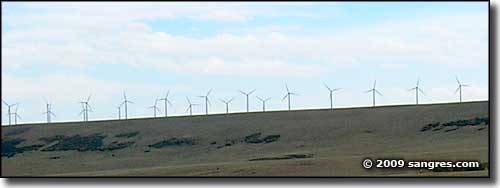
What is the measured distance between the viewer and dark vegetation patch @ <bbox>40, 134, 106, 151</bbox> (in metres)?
26.6

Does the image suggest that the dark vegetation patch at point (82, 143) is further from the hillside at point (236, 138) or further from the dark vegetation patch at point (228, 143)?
the dark vegetation patch at point (228, 143)

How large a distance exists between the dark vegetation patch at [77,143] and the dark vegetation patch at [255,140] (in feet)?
12.6

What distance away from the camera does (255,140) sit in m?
25.0

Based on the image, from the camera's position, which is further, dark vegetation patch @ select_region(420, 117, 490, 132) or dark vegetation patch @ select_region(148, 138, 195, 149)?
dark vegetation patch @ select_region(148, 138, 195, 149)

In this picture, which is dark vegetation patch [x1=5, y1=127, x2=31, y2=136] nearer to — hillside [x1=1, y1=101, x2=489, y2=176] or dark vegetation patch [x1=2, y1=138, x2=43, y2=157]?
hillside [x1=1, y1=101, x2=489, y2=176]

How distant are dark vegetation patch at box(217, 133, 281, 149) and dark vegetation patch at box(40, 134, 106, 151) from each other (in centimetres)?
383

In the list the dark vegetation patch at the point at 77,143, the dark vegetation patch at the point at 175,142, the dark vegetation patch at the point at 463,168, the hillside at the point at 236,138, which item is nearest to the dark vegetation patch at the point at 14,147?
the hillside at the point at 236,138

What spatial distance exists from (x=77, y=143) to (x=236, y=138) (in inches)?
189

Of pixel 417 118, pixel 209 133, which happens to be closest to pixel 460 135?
pixel 417 118

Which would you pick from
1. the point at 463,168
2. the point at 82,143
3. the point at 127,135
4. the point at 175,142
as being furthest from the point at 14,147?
the point at 463,168

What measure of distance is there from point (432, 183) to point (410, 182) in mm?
250

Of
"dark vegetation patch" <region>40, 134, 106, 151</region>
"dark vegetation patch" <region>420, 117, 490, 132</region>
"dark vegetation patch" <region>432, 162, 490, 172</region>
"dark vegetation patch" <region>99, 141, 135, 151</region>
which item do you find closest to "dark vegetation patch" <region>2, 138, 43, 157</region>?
"dark vegetation patch" <region>40, 134, 106, 151</region>

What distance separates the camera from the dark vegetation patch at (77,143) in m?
26.6

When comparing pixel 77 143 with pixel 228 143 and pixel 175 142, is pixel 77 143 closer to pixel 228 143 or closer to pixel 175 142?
pixel 175 142
